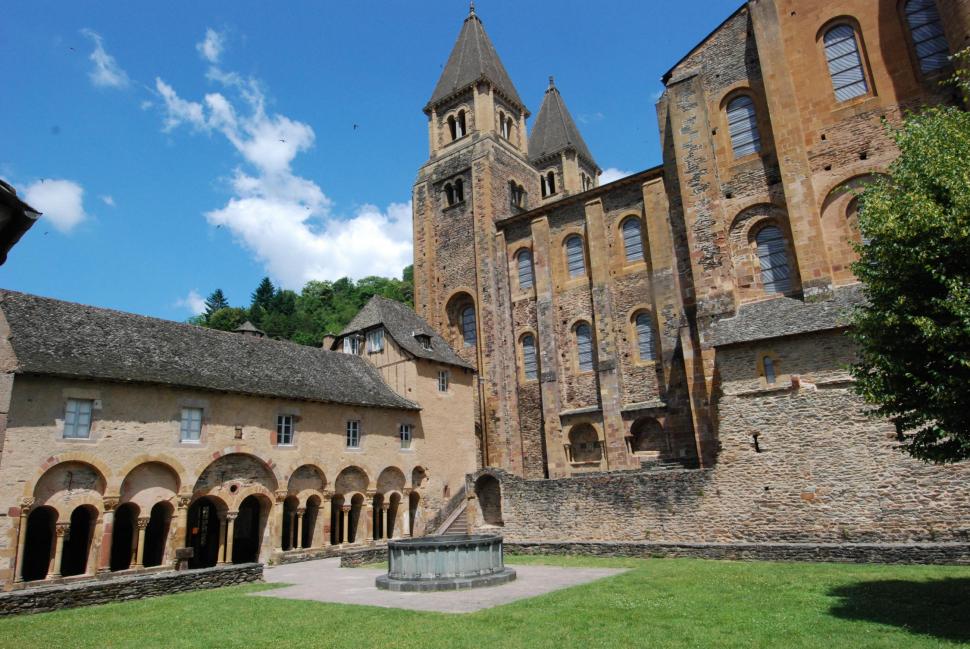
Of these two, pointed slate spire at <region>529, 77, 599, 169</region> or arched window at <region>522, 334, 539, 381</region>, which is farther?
pointed slate spire at <region>529, 77, 599, 169</region>

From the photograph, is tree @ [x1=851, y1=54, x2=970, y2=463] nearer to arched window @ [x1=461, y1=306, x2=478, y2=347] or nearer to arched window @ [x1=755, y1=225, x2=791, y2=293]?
arched window @ [x1=755, y1=225, x2=791, y2=293]

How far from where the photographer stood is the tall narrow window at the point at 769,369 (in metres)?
18.5

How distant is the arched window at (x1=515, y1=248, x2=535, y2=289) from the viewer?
3409 cm

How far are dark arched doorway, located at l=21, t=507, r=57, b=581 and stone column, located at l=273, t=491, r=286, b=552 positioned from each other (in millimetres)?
6926

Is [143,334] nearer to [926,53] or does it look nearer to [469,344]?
[469,344]

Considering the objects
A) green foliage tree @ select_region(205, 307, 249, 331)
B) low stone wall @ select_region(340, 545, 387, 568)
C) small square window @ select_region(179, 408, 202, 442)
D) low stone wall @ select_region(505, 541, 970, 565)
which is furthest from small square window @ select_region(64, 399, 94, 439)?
green foliage tree @ select_region(205, 307, 249, 331)

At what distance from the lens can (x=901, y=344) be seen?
984cm

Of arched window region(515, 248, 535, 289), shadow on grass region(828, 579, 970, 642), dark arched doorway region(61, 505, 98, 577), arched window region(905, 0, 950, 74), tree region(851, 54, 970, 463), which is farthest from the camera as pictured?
arched window region(515, 248, 535, 289)

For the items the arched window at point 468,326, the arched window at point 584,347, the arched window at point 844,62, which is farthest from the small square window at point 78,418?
the arched window at point 844,62

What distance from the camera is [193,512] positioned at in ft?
84.3

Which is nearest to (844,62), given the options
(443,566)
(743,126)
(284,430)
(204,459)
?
(743,126)

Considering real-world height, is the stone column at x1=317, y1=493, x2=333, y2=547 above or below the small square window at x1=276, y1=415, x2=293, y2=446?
below

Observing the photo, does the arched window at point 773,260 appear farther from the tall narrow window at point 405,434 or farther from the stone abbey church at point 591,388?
the tall narrow window at point 405,434

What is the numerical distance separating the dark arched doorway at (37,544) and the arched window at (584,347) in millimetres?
22236
